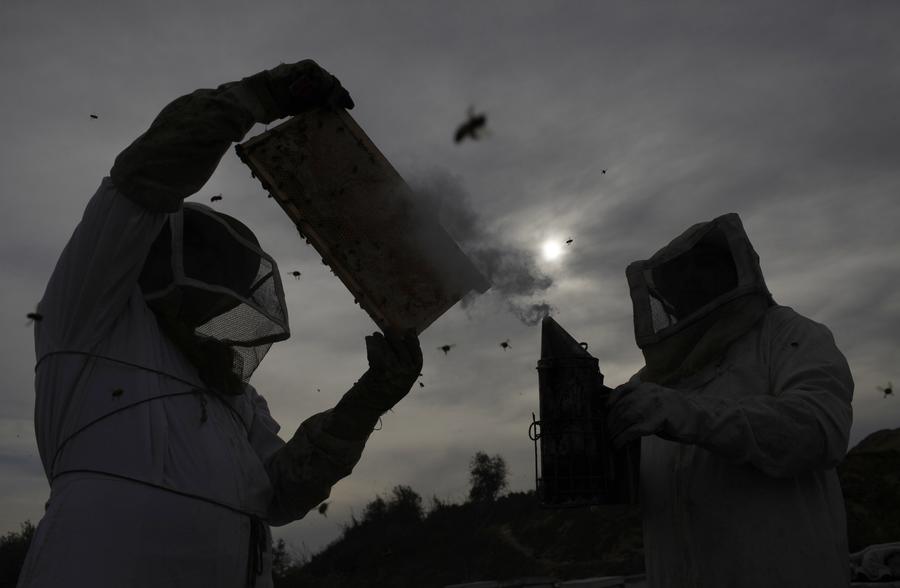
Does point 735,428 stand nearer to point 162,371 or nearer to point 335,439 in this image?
point 335,439

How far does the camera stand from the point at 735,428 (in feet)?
11.8

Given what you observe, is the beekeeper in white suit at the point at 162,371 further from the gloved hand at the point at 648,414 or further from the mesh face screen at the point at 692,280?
the mesh face screen at the point at 692,280

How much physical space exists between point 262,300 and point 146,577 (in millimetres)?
1682

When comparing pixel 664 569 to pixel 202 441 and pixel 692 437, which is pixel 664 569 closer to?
pixel 692 437

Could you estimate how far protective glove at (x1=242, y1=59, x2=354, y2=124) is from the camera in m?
3.89

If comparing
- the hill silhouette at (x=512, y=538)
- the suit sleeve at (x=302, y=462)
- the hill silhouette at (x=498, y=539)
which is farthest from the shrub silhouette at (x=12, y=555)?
the suit sleeve at (x=302, y=462)

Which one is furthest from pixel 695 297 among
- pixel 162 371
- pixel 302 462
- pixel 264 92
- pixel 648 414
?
pixel 162 371

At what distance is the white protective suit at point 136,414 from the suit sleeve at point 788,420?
2236 millimetres

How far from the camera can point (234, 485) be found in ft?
12.6

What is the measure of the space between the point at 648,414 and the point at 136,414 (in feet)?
8.01

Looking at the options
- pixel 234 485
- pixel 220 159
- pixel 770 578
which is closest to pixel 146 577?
pixel 234 485

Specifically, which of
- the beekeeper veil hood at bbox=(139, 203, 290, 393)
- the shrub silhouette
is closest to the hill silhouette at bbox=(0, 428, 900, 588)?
the shrub silhouette

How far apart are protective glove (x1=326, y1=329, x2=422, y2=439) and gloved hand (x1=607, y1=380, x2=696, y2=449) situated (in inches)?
44.8

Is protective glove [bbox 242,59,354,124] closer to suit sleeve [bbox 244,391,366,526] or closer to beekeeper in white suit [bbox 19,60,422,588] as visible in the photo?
beekeeper in white suit [bbox 19,60,422,588]
